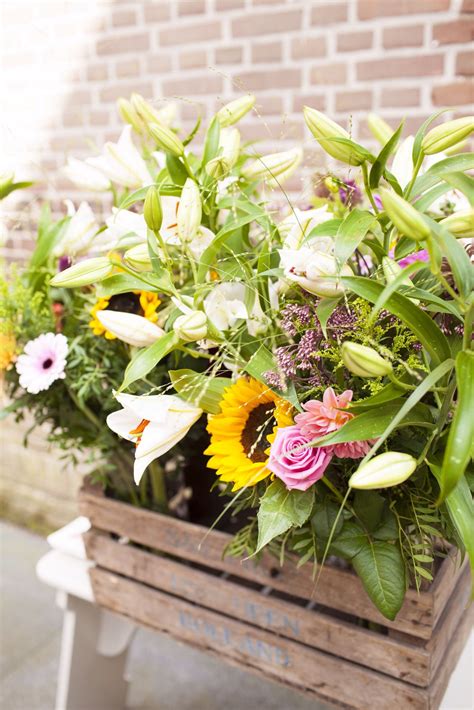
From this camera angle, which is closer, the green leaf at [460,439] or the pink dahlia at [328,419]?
the green leaf at [460,439]

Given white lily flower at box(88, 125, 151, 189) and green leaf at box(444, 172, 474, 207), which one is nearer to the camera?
green leaf at box(444, 172, 474, 207)

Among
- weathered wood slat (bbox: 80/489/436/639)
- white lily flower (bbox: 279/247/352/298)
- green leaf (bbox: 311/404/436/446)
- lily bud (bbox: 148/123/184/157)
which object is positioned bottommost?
weathered wood slat (bbox: 80/489/436/639)

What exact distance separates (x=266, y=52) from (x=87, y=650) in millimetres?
1463

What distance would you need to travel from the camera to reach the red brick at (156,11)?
1808 mm

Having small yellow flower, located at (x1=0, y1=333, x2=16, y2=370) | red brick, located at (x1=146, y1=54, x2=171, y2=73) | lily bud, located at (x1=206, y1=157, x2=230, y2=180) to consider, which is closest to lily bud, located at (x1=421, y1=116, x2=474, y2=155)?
lily bud, located at (x1=206, y1=157, x2=230, y2=180)

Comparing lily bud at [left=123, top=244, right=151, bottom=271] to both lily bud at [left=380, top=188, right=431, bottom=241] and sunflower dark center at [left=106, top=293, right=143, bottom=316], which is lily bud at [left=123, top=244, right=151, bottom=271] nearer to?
sunflower dark center at [left=106, top=293, right=143, bottom=316]

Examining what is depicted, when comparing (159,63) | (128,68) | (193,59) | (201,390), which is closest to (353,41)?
(193,59)

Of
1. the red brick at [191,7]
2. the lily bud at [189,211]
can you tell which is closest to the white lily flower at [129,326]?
the lily bud at [189,211]

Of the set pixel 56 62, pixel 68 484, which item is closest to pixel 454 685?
pixel 68 484

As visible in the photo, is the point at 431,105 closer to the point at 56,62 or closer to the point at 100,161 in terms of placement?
the point at 100,161

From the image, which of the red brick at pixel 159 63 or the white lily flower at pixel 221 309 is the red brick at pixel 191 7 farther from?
the white lily flower at pixel 221 309

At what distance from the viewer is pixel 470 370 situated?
508 millimetres

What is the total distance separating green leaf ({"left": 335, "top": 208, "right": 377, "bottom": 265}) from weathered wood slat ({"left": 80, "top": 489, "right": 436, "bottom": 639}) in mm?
360

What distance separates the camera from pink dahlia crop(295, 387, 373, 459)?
60 cm
